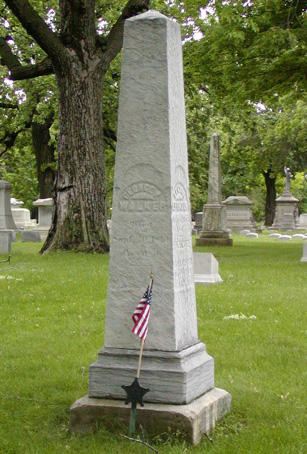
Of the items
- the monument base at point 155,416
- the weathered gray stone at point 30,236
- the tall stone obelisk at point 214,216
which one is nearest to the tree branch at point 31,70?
the tall stone obelisk at point 214,216

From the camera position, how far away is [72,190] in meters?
18.8

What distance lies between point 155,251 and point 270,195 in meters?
55.6

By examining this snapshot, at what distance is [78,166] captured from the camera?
1875 centimetres

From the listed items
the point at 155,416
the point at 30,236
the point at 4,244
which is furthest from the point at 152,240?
the point at 30,236

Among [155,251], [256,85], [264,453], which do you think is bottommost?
[264,453]

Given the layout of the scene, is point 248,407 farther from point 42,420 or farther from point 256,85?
point 256,85

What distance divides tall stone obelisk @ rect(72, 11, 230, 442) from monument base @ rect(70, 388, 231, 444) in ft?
0.05

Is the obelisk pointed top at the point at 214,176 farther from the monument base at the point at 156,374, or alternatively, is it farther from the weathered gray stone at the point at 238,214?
the monument base at the point at 156,374

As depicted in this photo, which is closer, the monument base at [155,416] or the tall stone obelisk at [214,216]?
the monument base at [155,416]

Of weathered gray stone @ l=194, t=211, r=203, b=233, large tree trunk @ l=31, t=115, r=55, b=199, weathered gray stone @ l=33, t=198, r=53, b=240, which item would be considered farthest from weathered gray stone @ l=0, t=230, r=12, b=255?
weathered gray stone @ l=194, t=211, r=203, b=233

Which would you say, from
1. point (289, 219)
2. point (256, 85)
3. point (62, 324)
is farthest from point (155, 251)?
point (289, 219)

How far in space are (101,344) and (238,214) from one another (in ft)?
128

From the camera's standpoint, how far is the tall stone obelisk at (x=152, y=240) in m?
5.36

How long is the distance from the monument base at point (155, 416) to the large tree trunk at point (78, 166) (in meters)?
13.2
